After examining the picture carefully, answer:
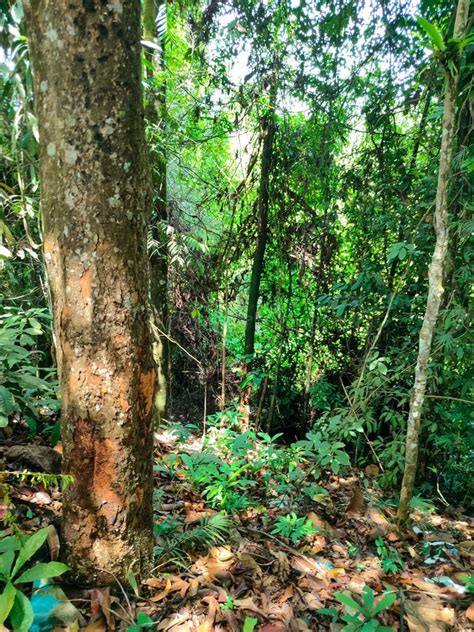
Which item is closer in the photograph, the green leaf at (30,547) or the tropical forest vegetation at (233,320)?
the green leaf at (30,547)

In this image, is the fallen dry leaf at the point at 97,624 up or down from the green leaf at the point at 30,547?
down

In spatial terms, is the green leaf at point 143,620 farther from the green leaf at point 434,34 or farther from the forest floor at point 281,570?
the green leaf at point 434,34

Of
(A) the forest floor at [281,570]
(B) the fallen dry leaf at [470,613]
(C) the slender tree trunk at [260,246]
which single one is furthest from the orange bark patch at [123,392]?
(C) the slender tree trunk at [260,246]

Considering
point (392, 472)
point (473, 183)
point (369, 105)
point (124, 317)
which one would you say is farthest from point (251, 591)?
point (369, 105)

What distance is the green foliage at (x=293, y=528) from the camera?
2455 millimetres

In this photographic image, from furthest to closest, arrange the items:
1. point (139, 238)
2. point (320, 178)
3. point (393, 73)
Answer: point (320, 178)
point (393, 73)
point (139, 238)

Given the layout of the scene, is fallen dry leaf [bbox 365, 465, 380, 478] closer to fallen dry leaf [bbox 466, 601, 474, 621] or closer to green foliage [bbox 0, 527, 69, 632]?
fallen dry leaf [bbox 466, 601, 474, 621]

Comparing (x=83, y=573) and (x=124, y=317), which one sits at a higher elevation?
(x=124, y=317)

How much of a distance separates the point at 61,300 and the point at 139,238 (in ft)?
1.24

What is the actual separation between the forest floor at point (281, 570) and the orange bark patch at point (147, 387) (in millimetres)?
764

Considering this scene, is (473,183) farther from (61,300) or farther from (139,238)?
(61,300)

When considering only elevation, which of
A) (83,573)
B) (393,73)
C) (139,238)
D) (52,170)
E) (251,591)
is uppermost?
(393,73)

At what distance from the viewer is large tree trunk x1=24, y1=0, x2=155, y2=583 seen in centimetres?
145

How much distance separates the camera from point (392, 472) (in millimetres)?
3352
